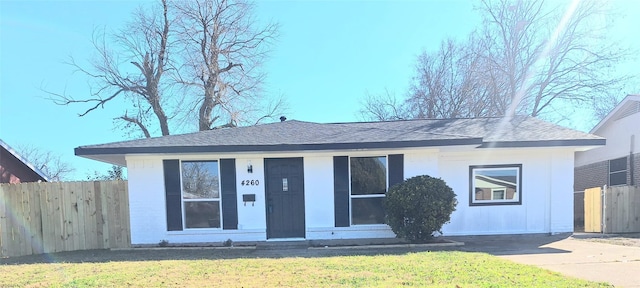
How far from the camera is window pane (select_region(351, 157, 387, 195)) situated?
339 inches

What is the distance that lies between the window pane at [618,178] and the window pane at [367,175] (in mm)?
12769

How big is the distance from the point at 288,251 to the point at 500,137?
617 cm

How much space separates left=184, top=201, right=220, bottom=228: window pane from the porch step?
4.39 ft

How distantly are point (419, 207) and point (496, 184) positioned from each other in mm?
2927

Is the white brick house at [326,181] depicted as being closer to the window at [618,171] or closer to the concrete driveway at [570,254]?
the concrete driveway at [570,254]

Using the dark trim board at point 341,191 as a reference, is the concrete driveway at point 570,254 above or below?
below

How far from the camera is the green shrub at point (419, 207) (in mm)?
7492

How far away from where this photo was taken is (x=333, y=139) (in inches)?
325

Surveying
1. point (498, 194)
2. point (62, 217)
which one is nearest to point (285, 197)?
point (62, 217)

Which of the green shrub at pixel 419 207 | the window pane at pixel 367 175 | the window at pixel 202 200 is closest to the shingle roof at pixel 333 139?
the window pane at pixel 367 175

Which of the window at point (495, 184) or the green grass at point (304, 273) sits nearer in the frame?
the green grass at point (304, 273)

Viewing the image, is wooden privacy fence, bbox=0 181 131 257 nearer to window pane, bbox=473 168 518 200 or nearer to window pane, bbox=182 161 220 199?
window pane, bbox=182 161 220 199

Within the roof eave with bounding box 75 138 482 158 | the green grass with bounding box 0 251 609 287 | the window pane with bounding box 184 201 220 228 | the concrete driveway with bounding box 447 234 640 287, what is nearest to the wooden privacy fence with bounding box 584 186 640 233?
the concrete driveway with bounding box 447 234 640 287

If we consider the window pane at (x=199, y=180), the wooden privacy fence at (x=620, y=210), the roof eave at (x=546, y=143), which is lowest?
the wooden privacy fence at (x=620, y=210)
